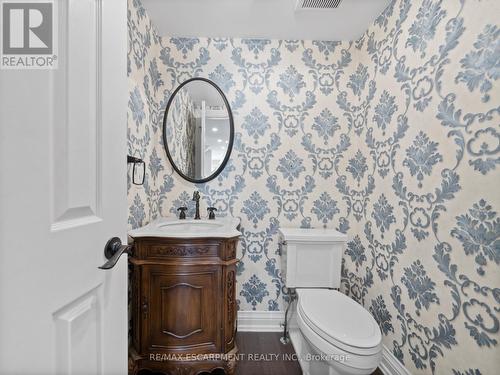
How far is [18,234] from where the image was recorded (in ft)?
1.32

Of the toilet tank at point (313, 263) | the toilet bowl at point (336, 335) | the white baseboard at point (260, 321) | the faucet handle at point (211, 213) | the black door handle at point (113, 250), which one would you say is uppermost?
the black door handle at point (113, 250)

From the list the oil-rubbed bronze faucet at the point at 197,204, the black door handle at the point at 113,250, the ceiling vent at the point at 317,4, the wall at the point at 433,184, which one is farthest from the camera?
the oil-rubbed bronze faucet at the point at 197,204

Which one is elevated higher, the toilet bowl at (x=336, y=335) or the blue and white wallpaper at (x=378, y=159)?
the blue and white wallpaper at (x=378, y=159)

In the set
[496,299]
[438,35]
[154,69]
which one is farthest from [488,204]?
[154,69]

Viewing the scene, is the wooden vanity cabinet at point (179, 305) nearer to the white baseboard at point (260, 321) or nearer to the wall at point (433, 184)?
the white baseboard at point (260, 321)

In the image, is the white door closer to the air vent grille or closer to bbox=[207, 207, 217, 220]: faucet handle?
bbox=[207, 207, 217, 220]: faucet handle

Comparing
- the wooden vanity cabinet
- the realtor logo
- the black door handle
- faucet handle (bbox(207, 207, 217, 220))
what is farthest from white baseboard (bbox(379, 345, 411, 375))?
the realtor logo

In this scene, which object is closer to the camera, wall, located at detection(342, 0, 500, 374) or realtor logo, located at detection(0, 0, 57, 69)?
realtor logo, located at detection(0, 0, 57, 69)

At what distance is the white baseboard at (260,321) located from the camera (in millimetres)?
1696

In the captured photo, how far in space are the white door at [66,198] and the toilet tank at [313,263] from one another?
3.59 feet

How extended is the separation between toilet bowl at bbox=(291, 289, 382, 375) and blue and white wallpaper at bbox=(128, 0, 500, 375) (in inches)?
11.9

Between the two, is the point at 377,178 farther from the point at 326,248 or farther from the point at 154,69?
the point at 154,69

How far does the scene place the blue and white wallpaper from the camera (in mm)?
876

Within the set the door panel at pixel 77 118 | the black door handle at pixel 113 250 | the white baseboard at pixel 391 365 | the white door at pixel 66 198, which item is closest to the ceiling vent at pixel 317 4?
the white door at pixel 66 198
